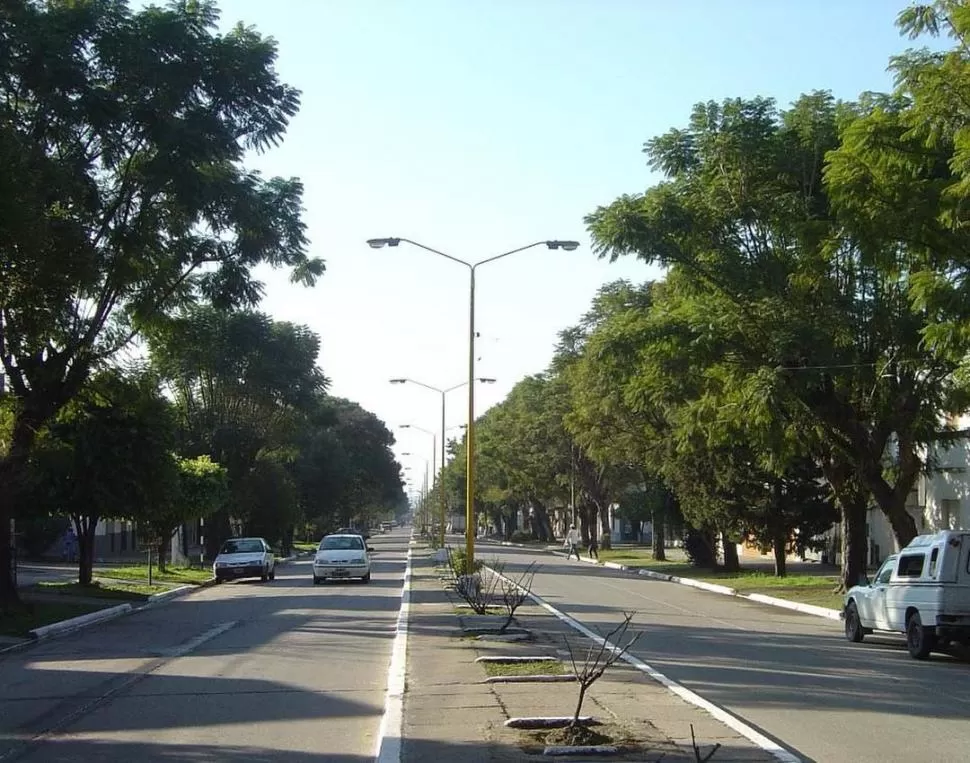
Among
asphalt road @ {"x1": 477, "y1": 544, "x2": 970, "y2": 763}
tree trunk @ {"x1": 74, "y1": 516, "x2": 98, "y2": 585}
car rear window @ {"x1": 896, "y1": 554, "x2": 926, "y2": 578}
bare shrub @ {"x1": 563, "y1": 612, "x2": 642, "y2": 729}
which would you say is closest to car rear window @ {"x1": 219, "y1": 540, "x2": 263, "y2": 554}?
tree trunk @ {"x1": 74, "y1": 516, "x2": 98, "y2": 585}

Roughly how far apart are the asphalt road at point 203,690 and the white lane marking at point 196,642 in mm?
32

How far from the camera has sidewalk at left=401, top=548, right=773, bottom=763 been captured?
9.37m

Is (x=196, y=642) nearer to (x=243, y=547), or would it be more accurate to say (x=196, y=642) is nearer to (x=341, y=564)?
(x=341, y=564)

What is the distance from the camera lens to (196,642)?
1961 centimetres

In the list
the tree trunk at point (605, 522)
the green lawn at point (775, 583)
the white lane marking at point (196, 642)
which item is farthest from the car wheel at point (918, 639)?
the tree trunk at point (605, 522)

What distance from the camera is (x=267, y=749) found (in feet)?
32.7

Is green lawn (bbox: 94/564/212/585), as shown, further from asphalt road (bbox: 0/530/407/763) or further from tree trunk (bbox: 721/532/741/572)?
tree trunk (bbox: 721/532/741/572)

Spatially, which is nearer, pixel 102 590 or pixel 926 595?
pixel 926 595

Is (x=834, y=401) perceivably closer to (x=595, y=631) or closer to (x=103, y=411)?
(x=595, y=631)

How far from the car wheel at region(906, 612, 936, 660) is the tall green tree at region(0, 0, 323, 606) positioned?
48.6ft

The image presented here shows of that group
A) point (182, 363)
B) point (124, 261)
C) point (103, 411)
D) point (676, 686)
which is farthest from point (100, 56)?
point (182, 363)

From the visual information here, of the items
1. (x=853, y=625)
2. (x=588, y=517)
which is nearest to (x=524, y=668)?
(x=853, y=625)

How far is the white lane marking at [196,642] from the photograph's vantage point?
58.9 feet

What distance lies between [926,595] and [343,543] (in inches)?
968
